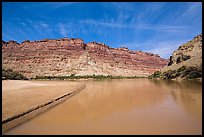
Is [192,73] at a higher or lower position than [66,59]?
lower

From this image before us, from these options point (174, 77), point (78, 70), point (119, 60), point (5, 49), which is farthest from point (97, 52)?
point (174, 77)

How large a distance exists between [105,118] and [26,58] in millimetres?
114660

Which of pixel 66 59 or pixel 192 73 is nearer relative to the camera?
pixel 192 73

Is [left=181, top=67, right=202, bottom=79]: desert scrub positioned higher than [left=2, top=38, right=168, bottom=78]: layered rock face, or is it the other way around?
[left=2, top=38, right=168, bottom=78]: layered rock face

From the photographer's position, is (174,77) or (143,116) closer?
(143,116)

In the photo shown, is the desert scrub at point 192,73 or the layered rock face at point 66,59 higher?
the layered rock face at point 66,59

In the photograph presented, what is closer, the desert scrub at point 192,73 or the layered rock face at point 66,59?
the desert scrub at point 192,73

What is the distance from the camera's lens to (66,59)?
378 ft

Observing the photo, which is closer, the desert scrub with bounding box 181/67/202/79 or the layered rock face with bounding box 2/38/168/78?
the desert scrub with bounding box 181/67/202/79

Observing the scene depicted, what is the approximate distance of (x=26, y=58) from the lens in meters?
114

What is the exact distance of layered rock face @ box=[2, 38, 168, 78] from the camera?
107562 mm

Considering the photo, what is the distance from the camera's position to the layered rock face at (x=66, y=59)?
108 m

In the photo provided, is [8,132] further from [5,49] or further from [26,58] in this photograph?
[5,49]

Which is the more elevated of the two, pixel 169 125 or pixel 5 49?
pixel 5 49
